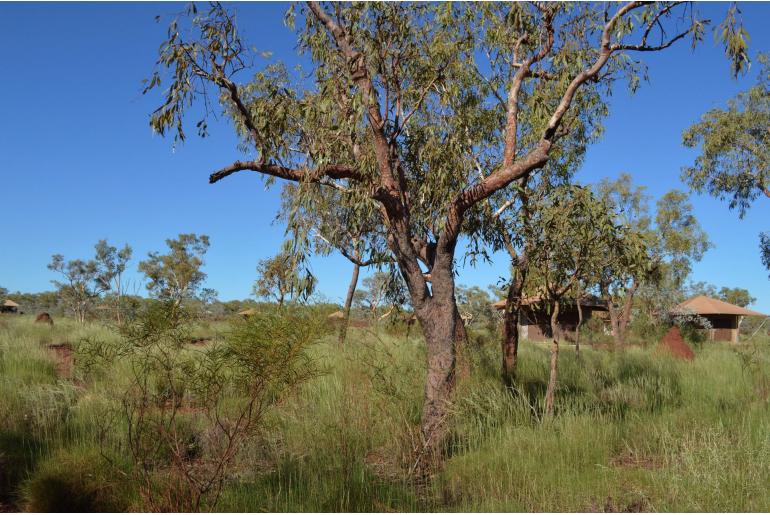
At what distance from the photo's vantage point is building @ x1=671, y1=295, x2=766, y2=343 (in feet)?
125


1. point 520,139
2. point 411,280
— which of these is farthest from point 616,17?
point 520,139

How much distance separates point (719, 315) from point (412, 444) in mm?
39729

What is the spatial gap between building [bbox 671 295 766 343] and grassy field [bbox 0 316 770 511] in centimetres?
2992

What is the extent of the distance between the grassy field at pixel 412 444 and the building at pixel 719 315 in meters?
29.9

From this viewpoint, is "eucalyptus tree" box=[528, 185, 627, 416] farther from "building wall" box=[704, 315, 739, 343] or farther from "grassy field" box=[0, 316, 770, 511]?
"building wall" box=[704, 315, 739, 343]

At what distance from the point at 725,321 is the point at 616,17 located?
38752mm

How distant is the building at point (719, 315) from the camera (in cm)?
3822

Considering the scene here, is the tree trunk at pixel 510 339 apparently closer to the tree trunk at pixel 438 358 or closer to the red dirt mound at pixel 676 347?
the tree trunk at pixel 438 358

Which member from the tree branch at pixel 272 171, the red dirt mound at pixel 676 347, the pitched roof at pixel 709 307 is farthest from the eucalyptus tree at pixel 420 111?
the pitched roof at pixel 709 307

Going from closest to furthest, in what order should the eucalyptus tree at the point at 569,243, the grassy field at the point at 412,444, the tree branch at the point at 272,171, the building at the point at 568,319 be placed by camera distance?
the grassy field at the point at 412,444 → the tree branch at the point at 272,171 → the eucalyptus tree at the point at 569,243 → the building at the point at 568,319

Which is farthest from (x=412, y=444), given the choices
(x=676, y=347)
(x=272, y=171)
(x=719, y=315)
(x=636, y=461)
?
(x=719, y=315)

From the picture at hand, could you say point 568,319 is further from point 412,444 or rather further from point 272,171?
point 272,171

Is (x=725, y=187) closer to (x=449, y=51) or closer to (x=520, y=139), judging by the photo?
(x=520, y=139)

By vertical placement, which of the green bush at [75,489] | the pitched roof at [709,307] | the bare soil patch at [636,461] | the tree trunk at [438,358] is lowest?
the green bush at [75,489]
